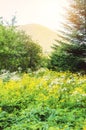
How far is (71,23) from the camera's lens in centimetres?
2442

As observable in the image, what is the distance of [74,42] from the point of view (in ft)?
79.9

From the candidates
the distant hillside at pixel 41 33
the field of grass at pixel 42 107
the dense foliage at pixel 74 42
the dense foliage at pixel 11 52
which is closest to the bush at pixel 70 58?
the dense foliage at pixel 74 42

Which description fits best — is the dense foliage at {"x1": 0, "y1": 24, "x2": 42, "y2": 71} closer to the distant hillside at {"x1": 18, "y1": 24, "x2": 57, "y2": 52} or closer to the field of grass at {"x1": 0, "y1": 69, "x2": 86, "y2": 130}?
the field of grass at {"x1": 0, "y1": 69, "x2": 86, "y2": 130}

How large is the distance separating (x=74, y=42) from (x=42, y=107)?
16.5m

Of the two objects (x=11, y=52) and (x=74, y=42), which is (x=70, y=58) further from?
(x=11, y=52)

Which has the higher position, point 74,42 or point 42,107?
point 74,42

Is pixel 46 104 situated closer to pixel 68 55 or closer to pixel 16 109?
pixel 16 109

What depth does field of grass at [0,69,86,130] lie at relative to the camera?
7.04 metres

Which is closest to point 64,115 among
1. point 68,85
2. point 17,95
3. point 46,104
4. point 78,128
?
point 78,128

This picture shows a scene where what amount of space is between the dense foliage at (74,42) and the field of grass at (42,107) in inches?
449

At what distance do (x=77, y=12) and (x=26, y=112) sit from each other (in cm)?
1760

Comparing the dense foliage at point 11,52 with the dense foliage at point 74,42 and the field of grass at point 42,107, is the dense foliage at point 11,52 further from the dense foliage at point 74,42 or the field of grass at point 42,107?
the field of grass at point 42,107

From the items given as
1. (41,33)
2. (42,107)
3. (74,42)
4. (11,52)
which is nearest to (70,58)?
(74,42)

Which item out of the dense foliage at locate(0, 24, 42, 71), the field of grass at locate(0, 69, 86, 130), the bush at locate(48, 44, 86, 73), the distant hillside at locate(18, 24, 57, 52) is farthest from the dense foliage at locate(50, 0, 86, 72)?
the distant hillside at locate(18, 24, 57, 52)
